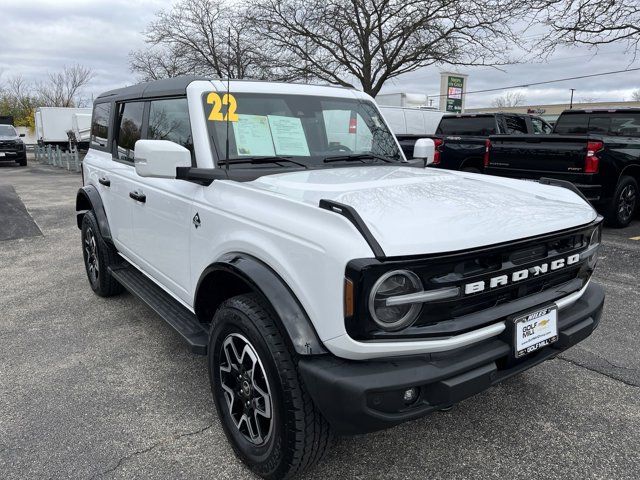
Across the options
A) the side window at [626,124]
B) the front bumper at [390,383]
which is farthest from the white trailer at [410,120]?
the front bumper at [390,383]

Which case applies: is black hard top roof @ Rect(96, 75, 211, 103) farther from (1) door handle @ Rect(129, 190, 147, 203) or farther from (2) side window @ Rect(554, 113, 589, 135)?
(2) side window @ Rect(554, 113, 589, 135)

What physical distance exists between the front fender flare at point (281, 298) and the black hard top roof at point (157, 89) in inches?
55.5

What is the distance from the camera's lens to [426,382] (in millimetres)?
1834

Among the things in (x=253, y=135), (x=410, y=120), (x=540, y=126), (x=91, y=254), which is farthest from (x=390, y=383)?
(x=410, y=120)

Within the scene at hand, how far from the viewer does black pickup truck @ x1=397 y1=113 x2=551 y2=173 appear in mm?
9438

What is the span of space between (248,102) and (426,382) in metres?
2.03

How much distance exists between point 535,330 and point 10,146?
24419 millimetres

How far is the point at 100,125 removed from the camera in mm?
4734

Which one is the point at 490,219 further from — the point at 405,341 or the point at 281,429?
the point at 281,429

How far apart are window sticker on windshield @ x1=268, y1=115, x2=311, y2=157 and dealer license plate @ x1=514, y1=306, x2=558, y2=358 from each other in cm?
164

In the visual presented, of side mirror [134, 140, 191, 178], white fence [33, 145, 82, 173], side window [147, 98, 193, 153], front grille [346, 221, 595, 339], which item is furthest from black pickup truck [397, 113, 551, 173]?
white fence [33, 145, 82, 173]

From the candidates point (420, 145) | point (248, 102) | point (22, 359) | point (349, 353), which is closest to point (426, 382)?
point (349, 353)

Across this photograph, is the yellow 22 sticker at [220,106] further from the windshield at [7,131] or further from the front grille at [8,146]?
the windshield at [7,131]

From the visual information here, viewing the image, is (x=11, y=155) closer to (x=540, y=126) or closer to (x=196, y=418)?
(x=540, y=126)
